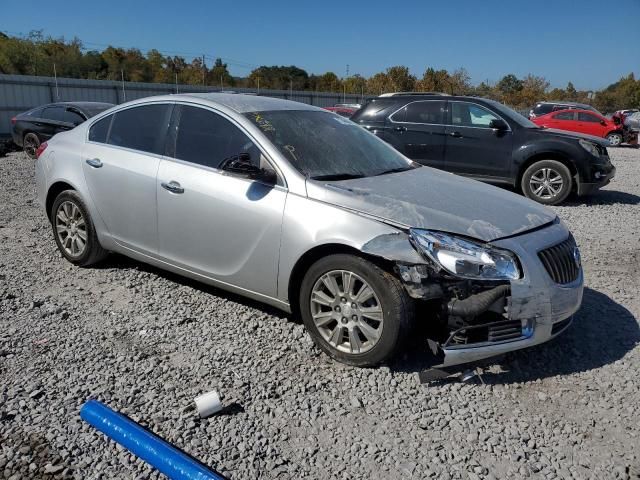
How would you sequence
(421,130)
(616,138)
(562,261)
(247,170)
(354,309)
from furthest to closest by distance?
(616,138) → (421,130) → (247,170) → (562,261) → (354,309)

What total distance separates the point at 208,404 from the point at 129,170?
7.54 ft

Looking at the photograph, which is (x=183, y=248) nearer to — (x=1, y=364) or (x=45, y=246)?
(x=1, y=364)

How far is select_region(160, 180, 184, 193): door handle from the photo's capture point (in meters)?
4.16

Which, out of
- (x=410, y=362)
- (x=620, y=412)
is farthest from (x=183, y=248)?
(x=620, y=412)

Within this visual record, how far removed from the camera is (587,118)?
21.6 meters

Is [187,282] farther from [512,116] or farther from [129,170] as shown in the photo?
[512,116]

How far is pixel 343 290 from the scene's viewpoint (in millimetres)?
3457

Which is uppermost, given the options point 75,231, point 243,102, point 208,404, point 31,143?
point 243,102

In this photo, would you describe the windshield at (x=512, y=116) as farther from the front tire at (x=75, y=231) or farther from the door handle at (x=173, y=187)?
the front tire at (x=75, y=231)

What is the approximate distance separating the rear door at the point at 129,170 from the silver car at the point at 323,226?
0.01m

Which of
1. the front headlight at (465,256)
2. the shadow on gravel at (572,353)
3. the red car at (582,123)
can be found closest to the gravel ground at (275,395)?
the shadow on gravel at (572,353)

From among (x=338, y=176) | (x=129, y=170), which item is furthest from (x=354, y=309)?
(x=129, y=170)

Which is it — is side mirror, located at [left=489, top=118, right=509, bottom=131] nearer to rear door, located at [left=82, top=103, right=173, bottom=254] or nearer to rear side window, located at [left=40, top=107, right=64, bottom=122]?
rear door, located at [left=82, top=103, right=173, bottom=254]

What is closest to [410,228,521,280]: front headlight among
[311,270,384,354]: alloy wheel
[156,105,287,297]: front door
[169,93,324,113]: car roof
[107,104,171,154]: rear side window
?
[311,270,384,354]: alloy wheel
